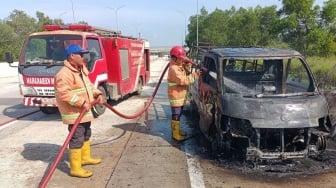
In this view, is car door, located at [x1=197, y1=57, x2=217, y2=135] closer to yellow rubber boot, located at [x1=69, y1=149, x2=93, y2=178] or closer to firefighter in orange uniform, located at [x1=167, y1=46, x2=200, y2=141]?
firefighter in orange uniform, located at [x1=167, y1=46, x2=200, y2=141]

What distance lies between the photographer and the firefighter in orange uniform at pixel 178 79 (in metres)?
7.31

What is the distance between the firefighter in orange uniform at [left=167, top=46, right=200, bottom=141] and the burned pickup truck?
40 centimetres

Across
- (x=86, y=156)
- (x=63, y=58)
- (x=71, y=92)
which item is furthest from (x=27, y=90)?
(x=71, y=92)

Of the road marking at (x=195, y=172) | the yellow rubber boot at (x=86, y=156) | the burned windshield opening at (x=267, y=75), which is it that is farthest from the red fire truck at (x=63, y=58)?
the road marking at (x=195, y=172)

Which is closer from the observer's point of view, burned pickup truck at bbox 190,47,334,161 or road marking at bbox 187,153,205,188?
road marking at bbox 187,153,205,188

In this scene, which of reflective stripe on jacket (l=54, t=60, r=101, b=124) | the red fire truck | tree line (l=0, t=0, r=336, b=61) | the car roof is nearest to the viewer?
reflective stripe on jacket (l=54, t=60, r=101, b=124)

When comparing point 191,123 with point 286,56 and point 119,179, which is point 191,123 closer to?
point 286,56

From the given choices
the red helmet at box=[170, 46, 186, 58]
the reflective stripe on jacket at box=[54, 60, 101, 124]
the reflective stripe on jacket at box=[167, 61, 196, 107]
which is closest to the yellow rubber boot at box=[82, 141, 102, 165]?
the reflective stripe on jacket at box=[54, 60, 101, 124]

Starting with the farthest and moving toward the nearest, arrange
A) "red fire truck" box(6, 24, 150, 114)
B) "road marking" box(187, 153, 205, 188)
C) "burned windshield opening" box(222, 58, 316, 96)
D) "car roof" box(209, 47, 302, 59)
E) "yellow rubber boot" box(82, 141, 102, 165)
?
"red fire truck" box(6, 24, 150, 114) < "burned windshield opening" box(222, 58, 316, 96) < "car roof" box(209, 47, 302, 59) < "yellow rubber boot" box(82, 141, 102, 165) < "road marking" box(187, 153, 205, 188)

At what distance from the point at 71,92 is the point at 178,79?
2.27m

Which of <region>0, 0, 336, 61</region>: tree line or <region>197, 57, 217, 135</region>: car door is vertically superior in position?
<region>0, 0, 336, 61</region>: tree line

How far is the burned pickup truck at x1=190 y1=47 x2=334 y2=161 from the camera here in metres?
5.67

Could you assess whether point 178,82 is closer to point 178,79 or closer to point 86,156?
point 178,79

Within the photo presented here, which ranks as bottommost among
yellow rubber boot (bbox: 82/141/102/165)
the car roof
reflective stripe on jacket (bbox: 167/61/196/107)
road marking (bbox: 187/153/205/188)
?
road marking (bbox: 187/153/205/188)
